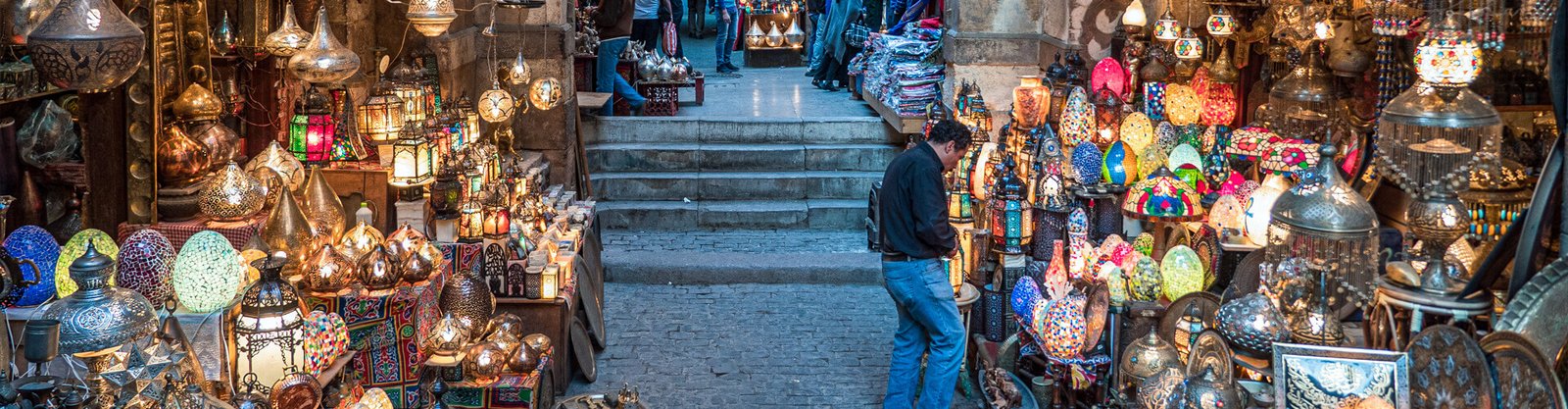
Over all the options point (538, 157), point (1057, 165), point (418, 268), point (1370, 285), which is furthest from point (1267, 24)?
point (538, 157)

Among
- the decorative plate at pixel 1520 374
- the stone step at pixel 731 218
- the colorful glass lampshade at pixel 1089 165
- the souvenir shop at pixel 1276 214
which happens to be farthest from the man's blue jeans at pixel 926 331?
A: the stone step at pixel 731 218

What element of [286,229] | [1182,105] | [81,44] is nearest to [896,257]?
[1182,105]

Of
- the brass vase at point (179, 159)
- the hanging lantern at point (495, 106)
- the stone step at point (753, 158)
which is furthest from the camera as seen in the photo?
A: the stone step at point (753, 158)

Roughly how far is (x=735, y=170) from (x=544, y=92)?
8.60ft

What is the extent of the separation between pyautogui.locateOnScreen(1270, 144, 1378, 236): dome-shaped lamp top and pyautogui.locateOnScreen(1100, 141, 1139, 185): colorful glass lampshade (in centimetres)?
223

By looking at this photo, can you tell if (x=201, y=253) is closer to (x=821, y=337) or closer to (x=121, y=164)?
(x=121, y=164)

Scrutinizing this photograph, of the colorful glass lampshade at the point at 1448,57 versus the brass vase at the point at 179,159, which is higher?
the colorful glass lampshade at the point at 1448,57

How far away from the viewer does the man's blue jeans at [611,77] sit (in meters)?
11.0

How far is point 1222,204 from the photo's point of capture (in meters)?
5.16

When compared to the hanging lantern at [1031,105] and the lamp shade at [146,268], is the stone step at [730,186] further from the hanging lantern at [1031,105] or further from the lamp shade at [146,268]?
the lamp shade at [146,268]

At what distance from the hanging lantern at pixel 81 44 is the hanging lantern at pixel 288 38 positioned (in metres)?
1.47

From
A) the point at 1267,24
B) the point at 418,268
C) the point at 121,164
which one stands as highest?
the point at 1267,24

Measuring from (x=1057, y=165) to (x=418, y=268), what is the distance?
2648 millimetres

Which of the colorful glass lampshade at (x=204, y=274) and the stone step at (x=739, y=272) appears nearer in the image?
the colorful glass lampshade at (x=204, y=274)
